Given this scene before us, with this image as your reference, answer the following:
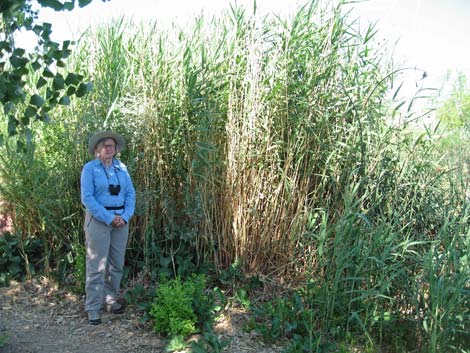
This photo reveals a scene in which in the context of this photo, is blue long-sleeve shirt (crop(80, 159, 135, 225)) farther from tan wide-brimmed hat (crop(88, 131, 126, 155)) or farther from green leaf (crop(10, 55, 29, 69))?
green leaf (crop(10, 55, 29, 69))

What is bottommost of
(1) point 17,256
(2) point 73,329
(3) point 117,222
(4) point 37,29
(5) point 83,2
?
(2) point 73,329

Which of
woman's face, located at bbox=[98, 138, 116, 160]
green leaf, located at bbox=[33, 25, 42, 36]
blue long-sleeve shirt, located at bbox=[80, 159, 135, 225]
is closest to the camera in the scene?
green leaf, located at bbox=[33, 25, 42, 36]

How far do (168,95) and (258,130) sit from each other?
920 mm

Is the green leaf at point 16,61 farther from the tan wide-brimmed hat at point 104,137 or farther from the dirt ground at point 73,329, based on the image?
the dirt ground at point 73,329

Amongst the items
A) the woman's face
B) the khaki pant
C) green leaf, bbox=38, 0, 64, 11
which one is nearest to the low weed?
the khaki pant

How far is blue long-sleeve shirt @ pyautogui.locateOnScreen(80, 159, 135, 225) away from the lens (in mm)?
3893

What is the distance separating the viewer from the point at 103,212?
3.90 m

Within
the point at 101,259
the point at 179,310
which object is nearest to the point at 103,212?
the point at 101,259

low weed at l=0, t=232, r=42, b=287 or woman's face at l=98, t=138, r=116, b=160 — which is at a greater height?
woman's face at l=98, t=138, r=116, b=160

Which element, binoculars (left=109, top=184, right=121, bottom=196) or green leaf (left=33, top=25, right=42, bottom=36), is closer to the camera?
green leaf (left=33, top=25, right=42, bottom=36)

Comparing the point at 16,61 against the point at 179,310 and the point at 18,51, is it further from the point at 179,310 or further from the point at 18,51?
the point at 179,310

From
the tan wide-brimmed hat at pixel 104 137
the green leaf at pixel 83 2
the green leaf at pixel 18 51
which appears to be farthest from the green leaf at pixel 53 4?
the tan wide-brimmed hat at pixel 104 137

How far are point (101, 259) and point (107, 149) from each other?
33.8 inches

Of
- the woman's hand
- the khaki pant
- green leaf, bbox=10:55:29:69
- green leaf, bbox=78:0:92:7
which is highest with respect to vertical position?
green leaf, bbox=78:0:92:7
